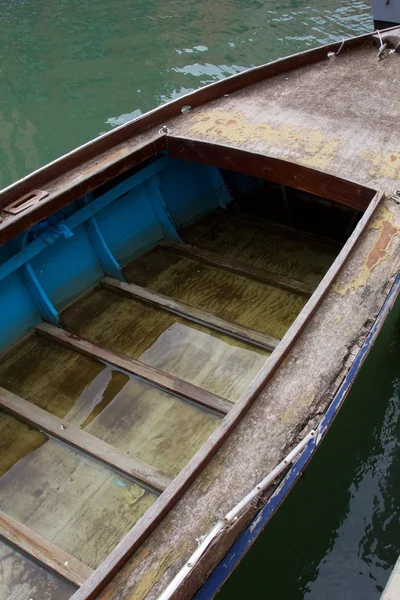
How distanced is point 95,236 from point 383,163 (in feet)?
7.48

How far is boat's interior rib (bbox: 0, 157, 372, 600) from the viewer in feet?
10.6

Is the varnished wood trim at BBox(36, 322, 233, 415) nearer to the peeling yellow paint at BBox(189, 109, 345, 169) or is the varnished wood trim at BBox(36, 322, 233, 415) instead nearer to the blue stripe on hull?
the blue stripe on hull

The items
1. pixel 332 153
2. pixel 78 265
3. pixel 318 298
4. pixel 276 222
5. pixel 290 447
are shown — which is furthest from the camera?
pixel 276 222

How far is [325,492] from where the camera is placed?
12.8 ft

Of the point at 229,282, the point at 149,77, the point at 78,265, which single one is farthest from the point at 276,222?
the point at 149,77

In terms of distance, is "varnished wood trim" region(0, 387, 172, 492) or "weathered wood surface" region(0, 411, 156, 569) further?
"varnished wood trim" region(0, 387, 172, 492)

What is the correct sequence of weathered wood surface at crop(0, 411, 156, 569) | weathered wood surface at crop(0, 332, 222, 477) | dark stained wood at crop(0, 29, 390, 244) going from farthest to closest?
dark stained wood at crop(0, 29, 390, 244) → weathered wood surface at crop(0, 332, 222, 477) → weathered wood surface at crop(0, 411, 156, 569)

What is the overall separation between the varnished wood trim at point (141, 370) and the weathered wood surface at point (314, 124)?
1676mm

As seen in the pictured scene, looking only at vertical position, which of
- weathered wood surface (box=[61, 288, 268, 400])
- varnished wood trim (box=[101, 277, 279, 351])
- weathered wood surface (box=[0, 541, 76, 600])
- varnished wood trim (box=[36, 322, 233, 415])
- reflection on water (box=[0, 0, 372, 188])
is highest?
reflection on water (box=[0, 0, 372, 188])

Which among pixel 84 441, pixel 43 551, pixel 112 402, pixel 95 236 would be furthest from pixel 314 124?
pixel 43 551

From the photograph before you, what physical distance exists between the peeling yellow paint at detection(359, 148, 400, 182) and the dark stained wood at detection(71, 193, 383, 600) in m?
1.05

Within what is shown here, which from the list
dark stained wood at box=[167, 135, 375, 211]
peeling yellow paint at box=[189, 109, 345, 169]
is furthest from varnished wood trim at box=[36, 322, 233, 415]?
peeling yellow paint at box=[189, 109, 345, 169]

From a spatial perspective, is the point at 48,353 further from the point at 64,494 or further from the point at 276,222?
the point at 276,222

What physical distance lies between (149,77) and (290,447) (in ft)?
28.8
